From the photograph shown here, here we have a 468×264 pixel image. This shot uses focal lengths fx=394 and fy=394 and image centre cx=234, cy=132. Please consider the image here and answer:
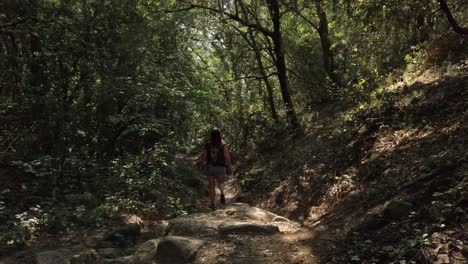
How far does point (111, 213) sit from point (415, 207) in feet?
19.1

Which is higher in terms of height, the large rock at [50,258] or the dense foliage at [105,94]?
the dense foliage at [105,94]

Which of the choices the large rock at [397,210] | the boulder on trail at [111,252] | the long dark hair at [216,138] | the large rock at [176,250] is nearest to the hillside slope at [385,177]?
the large rock at [397,210]

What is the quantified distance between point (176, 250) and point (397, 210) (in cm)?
299

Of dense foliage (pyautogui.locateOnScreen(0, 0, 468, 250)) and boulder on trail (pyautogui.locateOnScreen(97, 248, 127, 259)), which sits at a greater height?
dense foliage (pyautogui.locateOnScreen(0, 0, 468, 250))

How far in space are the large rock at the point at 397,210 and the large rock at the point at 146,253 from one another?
3240 mm

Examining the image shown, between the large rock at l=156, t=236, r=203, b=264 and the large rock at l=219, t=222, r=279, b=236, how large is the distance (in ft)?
2.14

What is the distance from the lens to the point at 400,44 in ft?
43.8

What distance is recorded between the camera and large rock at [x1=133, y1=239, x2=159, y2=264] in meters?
5.63

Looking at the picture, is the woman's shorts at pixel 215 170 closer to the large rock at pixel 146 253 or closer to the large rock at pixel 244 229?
the large rock at pixel 244 229

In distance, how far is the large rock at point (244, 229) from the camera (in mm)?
6320

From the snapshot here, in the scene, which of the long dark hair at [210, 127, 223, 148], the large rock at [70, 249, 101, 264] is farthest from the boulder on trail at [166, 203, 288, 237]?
the long dark hair at [210, 127, 223, 148]

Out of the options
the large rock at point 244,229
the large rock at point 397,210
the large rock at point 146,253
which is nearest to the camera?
the large rock at point 397,210

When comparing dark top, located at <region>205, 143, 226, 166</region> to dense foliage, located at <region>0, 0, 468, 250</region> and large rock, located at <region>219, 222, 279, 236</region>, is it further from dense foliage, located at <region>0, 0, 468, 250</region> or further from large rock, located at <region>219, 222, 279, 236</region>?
large rock, located at <region>219, 222, 279, 236</region>

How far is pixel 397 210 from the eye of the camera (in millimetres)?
4988
